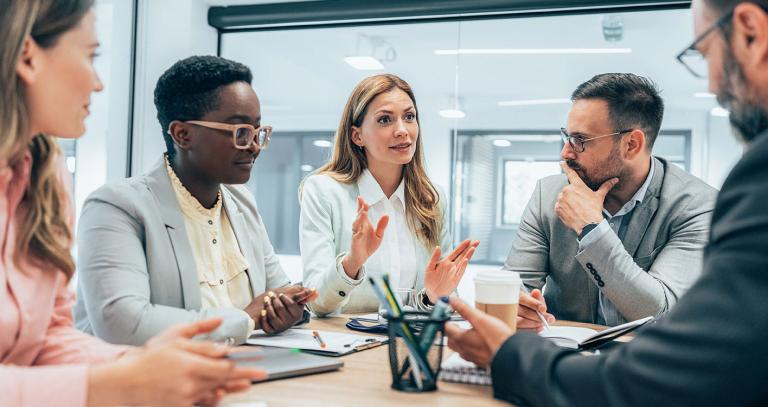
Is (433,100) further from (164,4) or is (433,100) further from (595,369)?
(595,369)

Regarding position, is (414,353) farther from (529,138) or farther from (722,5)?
(529,138)

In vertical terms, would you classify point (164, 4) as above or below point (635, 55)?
above

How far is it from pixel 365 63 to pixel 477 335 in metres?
3.03

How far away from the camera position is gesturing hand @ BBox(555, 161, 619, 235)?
2223 mm

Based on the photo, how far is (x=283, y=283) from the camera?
2184 millimetres

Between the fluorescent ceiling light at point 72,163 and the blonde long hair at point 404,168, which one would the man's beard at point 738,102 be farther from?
the fluorescent ceiling light at point 72,163

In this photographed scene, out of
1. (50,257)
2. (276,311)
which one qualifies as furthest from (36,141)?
(276,311)

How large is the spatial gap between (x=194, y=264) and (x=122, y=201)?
0.25 metres

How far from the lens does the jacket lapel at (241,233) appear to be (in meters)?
2.01

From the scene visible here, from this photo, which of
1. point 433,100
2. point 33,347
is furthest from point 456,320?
point 433,100

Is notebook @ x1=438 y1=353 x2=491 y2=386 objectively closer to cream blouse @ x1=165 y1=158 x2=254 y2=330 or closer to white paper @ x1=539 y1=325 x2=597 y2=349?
white paper @ x1=539 y1=325 x2=597 y2=349

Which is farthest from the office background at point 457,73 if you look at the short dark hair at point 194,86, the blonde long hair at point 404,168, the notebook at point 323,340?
the notebook at point 323,340

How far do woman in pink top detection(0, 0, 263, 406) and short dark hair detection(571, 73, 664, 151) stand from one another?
5.99 feet

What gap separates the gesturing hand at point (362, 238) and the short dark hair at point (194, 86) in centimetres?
55
